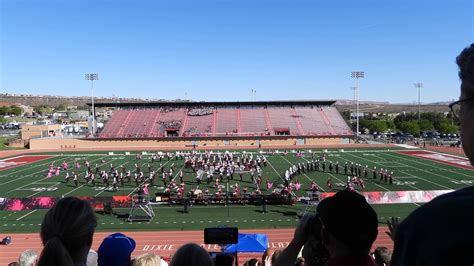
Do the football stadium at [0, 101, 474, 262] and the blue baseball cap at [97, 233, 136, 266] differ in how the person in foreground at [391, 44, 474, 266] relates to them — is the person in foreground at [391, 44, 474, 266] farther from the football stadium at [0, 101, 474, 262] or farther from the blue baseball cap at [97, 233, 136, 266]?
the football stadium at [0, 101, 474, 262]

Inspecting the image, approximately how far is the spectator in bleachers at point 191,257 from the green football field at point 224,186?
14336 millimetres

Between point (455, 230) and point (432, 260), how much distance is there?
10cm

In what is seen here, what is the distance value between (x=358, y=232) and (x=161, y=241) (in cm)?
1385

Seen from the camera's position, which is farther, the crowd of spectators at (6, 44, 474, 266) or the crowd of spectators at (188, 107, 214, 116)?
the crowd of spectators at (188, 107, 214, 116)

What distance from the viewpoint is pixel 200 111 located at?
69.5 meters

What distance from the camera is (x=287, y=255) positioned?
2418 mm

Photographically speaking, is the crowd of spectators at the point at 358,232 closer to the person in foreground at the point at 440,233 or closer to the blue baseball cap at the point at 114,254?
the person in foreground at the point at 440,233

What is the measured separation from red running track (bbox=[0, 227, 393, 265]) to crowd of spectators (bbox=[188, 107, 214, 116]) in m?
53.2

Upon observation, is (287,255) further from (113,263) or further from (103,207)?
(103,207)

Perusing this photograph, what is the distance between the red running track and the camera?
545 inches

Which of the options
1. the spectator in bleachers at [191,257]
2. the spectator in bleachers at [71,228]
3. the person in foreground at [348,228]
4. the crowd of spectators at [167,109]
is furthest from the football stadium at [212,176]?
the person in foreground at [348,228]

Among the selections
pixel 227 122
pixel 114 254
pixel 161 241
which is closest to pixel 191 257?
pixel 114 254

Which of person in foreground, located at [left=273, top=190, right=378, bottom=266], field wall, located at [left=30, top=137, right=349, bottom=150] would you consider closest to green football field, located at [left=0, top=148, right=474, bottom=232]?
field wall, located at [left=30, top=137, right=349, bottom=150]

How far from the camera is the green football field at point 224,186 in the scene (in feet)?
56.9
